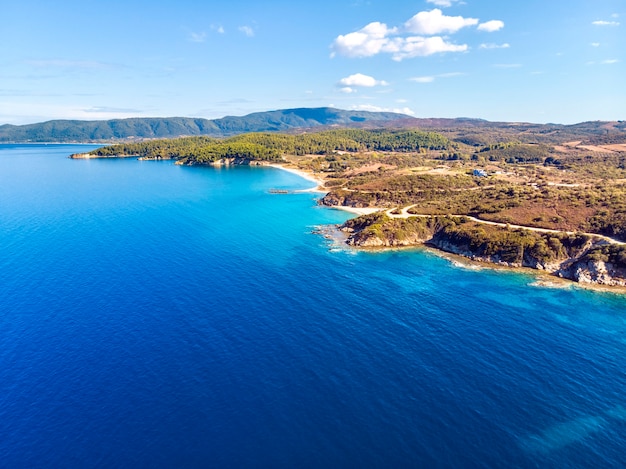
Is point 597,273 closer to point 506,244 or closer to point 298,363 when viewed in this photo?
point 506,244

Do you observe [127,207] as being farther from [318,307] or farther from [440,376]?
[440,376]

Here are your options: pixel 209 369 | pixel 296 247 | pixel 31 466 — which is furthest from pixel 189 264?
pixel 31 466

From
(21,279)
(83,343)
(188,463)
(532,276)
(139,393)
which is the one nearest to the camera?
(188,463)

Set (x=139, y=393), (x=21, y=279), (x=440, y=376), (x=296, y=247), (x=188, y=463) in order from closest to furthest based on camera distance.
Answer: (x=188, y=463) < (x=139, y=393) < (x=440, y=376) < (x=21, y=279) < (x=296, y=247)

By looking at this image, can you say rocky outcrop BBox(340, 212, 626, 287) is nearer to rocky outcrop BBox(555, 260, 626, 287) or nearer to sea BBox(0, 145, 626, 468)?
rocky outcrop BBox(555, 260, 626, 287)

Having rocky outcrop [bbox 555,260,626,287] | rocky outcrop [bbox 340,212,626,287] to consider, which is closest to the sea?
rocky outcrop [bbox 555,260,626,287]

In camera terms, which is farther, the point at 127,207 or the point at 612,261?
the point at 127,207

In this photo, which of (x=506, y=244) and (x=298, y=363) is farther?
(x=506, y=244)

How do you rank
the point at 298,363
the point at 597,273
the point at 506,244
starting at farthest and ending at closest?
1. the point at 506,244
2. the point at 597,273
3. the point at 298,363

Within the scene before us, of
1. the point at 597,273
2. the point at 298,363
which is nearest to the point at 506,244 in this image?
the point at 597,273
